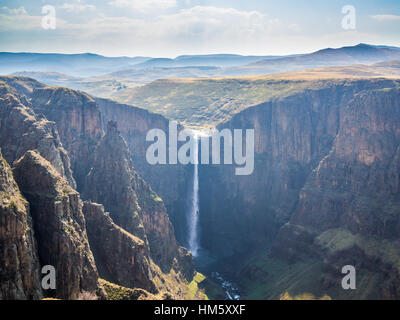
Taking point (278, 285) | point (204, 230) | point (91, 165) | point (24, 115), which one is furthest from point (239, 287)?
point (24, 115)

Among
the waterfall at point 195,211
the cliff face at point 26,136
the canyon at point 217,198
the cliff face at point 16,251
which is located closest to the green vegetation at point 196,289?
the canyon at point 217,198

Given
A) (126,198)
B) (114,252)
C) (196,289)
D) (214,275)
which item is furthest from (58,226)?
(214,275)

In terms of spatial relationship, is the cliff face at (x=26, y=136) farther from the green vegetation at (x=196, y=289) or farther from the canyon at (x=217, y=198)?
the green vegetation at (x=196, y=289)

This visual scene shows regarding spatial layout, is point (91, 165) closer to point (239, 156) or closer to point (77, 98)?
point (77, 98)

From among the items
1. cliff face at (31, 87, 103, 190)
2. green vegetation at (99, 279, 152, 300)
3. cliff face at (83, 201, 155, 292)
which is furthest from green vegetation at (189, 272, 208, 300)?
cliff face at (31, 87, 103, 190)

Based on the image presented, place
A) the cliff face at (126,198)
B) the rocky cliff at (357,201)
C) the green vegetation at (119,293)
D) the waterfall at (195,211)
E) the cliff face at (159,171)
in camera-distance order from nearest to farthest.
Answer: the green vegetation at (119,293) → the cliff face at (126,198) → the rocky cliff at (357,201) → the waterfall at (195,211) → the cliff face at (159,171)
